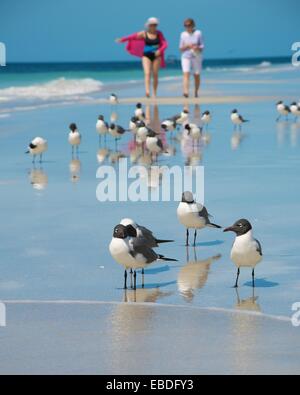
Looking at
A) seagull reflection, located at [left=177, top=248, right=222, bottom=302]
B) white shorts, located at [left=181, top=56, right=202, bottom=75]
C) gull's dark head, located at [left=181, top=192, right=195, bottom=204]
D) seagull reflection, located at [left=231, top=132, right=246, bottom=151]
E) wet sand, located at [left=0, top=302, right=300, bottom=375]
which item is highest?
white shorts, located at [left=181, top=56, right=202, bottom=75]

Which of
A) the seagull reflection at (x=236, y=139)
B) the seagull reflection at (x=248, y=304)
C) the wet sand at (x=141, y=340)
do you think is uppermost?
the seagull reflection at (x=236, y=139)

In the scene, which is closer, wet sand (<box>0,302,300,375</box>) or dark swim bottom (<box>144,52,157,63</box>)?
wet sand (<box>0,302,300,375</box>)

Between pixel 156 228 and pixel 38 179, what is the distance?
137 inches

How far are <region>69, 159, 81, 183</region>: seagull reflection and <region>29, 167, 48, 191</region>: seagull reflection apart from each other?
0.33m

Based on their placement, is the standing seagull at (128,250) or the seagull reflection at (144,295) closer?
the seagull reflection at (144,295)

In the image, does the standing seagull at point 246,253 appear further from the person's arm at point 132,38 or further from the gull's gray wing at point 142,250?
the person's arm at point 132,38

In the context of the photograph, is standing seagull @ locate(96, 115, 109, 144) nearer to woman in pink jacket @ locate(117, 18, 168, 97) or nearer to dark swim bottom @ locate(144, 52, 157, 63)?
woman in pink jacket @ locate(117, 18, 168, 97)

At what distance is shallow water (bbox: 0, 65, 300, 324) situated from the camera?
7.02 meters

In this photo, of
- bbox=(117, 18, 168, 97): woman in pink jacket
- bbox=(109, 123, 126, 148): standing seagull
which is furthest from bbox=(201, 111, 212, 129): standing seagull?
bbox=(117, 18, 168, 97): woman in pink jacket

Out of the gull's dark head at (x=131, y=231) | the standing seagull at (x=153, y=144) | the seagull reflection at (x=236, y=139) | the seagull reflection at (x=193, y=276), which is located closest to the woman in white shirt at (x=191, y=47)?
the seagull reflection at (x=236, y=139)

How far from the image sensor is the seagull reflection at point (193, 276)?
6992 millimetres

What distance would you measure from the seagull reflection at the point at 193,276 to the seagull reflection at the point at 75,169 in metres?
4.28

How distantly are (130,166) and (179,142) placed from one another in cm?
350

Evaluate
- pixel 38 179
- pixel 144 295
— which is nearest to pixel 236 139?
pixel 38 179
